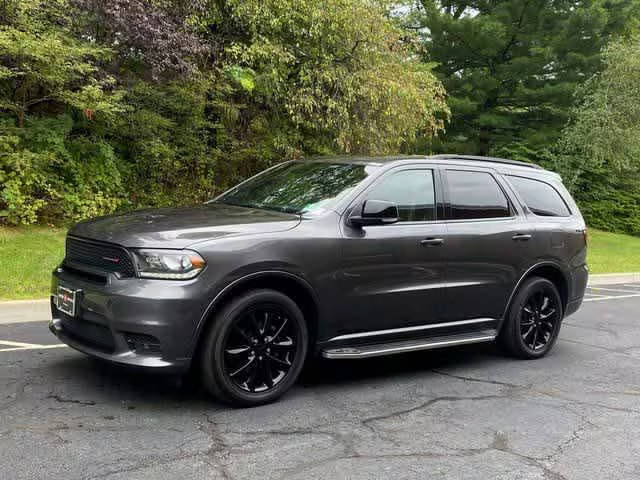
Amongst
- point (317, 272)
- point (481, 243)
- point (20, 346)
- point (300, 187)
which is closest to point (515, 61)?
point (481, 243)

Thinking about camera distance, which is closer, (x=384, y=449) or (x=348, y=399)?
(x=384, y=449)

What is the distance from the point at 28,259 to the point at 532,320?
Answer: 7.18 m

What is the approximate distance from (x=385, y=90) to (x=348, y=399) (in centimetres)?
1099

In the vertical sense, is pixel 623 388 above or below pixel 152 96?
below

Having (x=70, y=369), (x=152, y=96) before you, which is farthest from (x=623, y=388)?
(x=152, y=96)

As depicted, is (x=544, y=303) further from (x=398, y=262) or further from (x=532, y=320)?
(x=398, y=262)

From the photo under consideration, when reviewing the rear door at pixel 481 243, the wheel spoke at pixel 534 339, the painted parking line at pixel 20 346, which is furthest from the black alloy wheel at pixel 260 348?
the wheel spoke at pixel 534 339

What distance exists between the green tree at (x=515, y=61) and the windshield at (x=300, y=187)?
21.7m

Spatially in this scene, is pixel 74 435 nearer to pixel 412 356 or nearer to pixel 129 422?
pixel 129 422

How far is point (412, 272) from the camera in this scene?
5609mm

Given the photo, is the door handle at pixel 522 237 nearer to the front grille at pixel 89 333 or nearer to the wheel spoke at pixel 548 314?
the wheel spoke at pixel 548 314

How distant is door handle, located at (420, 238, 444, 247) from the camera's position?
5684 millimetres

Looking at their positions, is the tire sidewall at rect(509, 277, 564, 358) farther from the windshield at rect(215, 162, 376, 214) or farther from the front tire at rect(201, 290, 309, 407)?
the front tire at rect(201, 290, 309, 407)

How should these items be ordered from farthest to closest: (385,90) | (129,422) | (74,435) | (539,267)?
(385,90) < (539,267) < (129,422) < (74,435)
